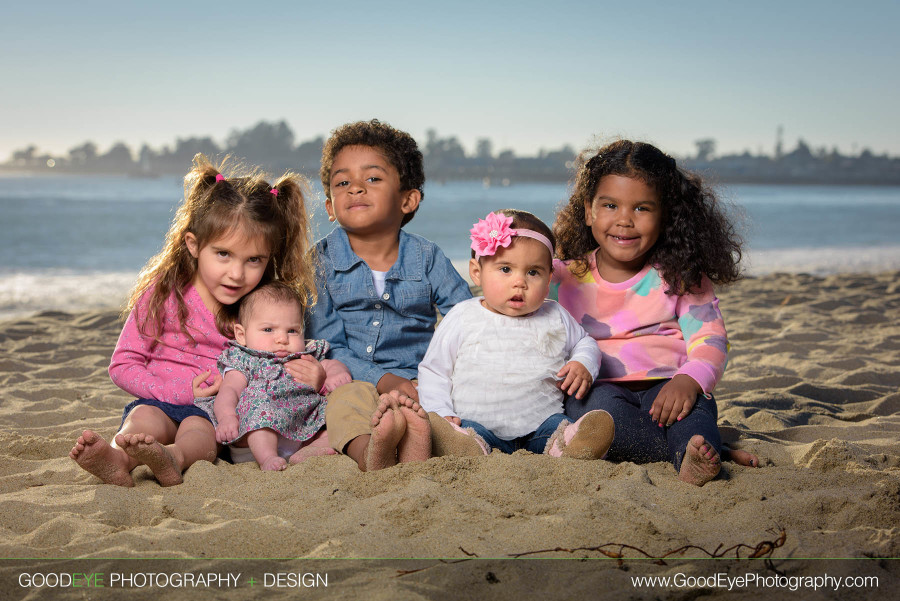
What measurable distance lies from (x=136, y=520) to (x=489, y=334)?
138 cm

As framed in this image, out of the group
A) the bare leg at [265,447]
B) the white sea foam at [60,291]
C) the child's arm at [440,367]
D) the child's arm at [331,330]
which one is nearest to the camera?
the bare leg at [265,447]

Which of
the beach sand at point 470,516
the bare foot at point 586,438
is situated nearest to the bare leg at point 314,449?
the beach sand at point 470,516

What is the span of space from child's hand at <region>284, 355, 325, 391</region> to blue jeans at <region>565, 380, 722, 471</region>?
1.05 metres

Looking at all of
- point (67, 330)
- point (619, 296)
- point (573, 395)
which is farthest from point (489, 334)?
point (67, 330)

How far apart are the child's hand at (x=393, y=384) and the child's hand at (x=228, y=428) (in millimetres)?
611

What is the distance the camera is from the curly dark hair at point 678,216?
302 cm

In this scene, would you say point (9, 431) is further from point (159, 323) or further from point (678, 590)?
point (678, 590)

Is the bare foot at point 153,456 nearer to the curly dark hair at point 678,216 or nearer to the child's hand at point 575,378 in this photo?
the child's hand at point 575,378

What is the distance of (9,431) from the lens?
3.25 meters

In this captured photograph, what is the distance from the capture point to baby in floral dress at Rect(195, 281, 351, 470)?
2.86 meters

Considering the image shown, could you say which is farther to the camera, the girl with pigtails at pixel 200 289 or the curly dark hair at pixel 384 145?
the curly dark hair at pixel 384 145

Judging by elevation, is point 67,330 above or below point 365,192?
below

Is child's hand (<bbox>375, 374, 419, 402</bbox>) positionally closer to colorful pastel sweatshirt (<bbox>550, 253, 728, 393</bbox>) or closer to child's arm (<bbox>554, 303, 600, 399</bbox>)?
child's arm (<bbox>554, 303, 600, 399</bbox>)

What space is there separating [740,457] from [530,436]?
Answer: 0.78 m
